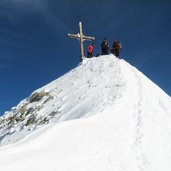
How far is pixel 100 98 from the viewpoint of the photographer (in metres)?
18.8

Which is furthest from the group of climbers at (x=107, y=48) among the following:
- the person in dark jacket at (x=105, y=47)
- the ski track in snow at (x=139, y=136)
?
the ski track in snow at (x=139, y=136)

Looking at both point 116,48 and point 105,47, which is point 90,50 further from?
point 116,48

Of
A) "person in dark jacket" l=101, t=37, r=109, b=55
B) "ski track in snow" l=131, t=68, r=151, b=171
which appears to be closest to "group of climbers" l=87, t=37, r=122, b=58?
"person in dark jacket" l=101, t=37, r=109, b=55

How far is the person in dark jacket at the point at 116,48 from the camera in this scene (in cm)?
2845

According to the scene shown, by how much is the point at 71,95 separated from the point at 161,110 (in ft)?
23.8

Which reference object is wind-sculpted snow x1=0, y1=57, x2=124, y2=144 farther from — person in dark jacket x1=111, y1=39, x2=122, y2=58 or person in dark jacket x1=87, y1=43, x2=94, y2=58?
person in dark jacket x1=111, y1=39, x2=122, y2=58

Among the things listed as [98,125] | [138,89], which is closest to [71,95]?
[138,89]

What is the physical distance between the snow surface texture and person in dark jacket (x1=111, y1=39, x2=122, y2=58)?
2.10m

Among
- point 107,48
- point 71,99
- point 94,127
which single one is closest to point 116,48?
point 107,48

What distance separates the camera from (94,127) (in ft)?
44.4

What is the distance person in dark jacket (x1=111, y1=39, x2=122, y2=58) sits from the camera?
28453 millimetres

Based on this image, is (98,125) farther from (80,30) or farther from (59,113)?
(80,30)

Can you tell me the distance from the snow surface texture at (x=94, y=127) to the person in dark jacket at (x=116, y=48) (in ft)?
6.88

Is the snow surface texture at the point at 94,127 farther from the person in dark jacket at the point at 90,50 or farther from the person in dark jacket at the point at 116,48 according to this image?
the person in dark jacket at the point at 90,50
